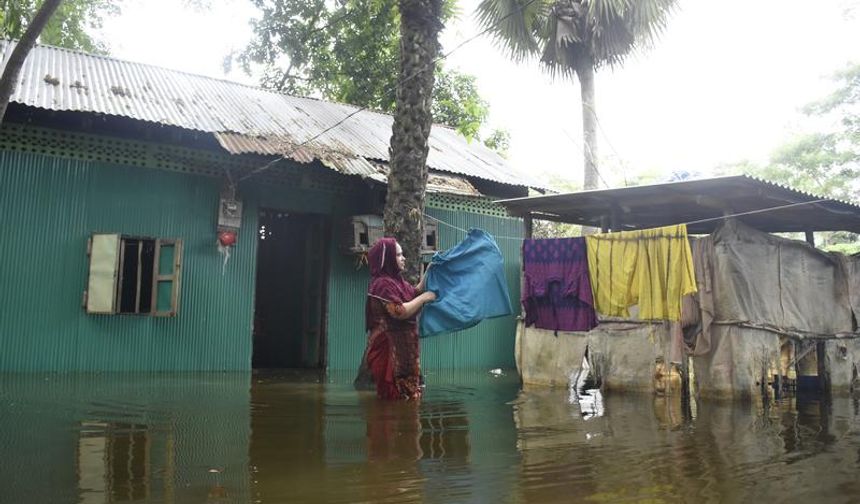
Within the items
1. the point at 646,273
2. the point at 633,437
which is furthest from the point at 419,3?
the point at 633,437

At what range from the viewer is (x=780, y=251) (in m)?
8.41

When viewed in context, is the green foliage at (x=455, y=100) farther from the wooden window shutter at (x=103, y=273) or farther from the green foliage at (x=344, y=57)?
the wooden window shutter at (x=103, y=273)

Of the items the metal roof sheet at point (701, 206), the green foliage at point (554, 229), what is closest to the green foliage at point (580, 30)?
the green foliage at point (554, 229)

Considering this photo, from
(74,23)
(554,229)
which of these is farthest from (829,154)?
(74,23)

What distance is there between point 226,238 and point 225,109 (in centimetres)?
260

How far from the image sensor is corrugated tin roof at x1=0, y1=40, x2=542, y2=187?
32.6 ft

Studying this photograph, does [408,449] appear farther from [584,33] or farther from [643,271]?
[584,33]

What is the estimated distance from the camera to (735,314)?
7.77m

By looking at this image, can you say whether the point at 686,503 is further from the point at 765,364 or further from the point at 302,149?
the point at 302,149

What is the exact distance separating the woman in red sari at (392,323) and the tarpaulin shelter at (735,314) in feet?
9.71

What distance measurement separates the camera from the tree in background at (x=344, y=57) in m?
17.5

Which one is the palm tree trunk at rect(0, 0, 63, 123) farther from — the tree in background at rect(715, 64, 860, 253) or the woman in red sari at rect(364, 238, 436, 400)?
the tree in background at rect(715, 64, 860, 253)

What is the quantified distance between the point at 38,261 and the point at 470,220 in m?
7.37

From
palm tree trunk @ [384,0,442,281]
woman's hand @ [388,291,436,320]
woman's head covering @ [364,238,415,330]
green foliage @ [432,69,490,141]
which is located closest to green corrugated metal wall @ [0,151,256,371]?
palm tree trunk @ [384,0,442,281]
